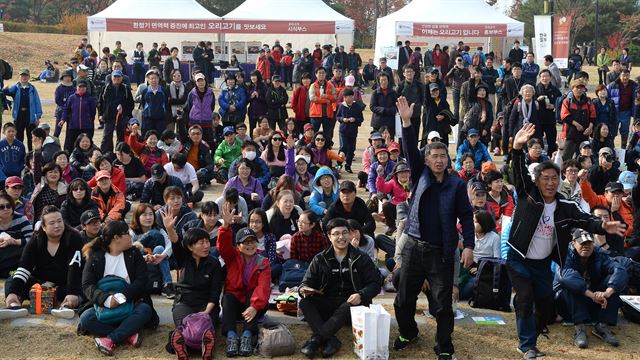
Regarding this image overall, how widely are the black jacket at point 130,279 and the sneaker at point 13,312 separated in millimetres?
610

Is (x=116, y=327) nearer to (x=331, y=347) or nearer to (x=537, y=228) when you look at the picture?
(x=331, y=347)

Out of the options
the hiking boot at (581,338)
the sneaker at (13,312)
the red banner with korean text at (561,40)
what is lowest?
the hiking boot at (581,338)

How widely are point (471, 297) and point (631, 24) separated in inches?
1673

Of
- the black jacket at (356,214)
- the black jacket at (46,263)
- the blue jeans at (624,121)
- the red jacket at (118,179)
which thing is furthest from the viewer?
the blue jeans at (624,121)

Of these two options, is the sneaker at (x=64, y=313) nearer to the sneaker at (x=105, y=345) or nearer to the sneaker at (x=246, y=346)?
the sneaker at (x=105, y=345)

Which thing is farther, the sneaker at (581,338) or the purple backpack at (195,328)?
the sneaker at (581,338)

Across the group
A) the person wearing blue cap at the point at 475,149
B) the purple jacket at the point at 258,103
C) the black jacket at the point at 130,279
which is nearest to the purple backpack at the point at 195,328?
the black jacket at the point at 130,279

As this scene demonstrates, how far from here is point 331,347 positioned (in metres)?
6.09

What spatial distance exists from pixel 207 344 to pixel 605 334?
3.16m

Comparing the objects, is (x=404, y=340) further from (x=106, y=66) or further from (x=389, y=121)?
(x=106, y=66)

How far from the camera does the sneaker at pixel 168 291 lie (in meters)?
7.26

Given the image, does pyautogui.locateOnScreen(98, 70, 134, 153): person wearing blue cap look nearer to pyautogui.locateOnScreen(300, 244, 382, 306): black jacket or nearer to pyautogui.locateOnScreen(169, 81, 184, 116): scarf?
pyautogui.locateOnScreen(169, 81, 184, 116): scarf

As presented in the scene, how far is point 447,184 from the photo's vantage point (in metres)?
5.62

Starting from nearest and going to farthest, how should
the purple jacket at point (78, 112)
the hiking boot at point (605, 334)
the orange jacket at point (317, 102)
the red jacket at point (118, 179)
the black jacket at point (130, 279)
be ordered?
the black jacket at point (130, 279) → the hiking boot at point (605, 334) → the red jacket at point (118, 179) → the purple jacket at point (78, 112) → the orange jacket at point (317, 102)
